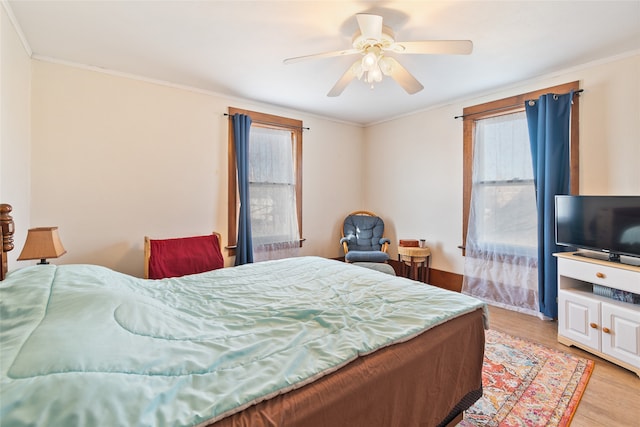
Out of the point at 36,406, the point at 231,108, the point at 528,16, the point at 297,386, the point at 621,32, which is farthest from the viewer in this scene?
the point at 231,108

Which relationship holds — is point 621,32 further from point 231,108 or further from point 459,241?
point 231,108

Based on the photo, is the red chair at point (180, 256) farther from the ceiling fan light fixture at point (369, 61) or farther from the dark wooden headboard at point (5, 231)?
the ceiling fan light fixture at point (369, 61)

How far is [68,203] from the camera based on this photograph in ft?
9.01

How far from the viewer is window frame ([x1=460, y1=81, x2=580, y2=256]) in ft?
9.52

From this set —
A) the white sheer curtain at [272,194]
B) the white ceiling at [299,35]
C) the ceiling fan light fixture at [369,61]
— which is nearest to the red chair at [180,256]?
the white sheer curtain at [272,194]

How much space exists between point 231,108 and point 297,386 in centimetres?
353

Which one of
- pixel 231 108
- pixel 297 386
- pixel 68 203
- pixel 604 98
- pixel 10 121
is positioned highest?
pixel 231 108

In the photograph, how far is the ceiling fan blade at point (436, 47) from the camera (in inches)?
74.1

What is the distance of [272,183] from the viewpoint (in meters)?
4.05

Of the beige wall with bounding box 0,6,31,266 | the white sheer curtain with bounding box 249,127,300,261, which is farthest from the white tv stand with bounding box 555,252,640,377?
the beige wall with bounding box 0,6,31,266

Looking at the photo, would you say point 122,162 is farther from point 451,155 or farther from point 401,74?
point 451,155

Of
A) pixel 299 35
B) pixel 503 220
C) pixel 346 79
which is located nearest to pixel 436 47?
pixel 346 79

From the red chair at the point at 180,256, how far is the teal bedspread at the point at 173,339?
1139 mm

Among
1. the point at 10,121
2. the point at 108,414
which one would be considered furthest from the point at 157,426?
the point at 10,121
